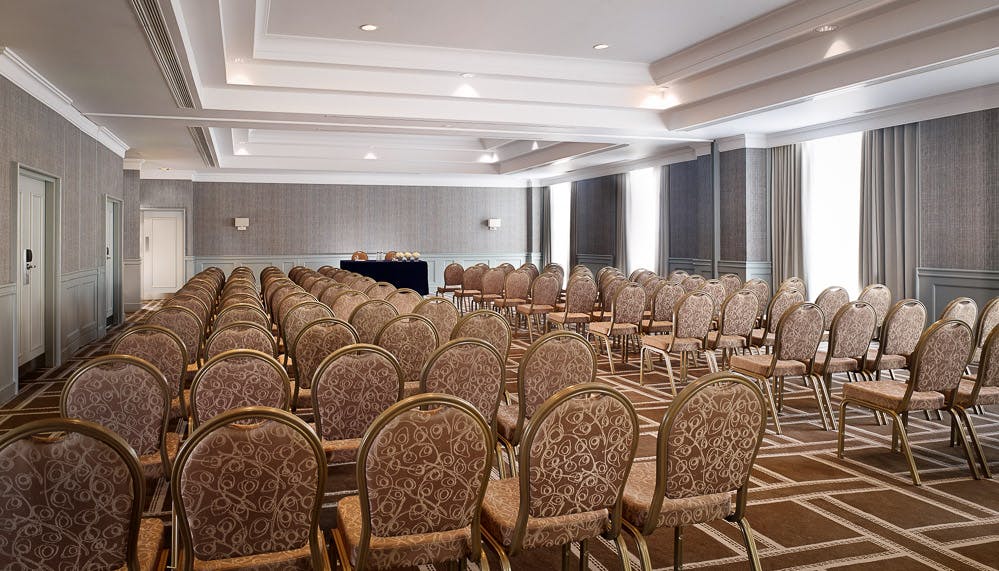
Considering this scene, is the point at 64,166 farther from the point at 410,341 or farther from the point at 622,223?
the point at 622,223

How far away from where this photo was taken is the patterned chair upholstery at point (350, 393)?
333 cm

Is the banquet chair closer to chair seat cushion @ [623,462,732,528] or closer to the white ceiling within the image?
the white ceiling

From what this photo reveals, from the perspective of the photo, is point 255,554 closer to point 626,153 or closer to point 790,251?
point 790,251

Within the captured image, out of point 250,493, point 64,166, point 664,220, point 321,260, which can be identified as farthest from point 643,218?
point 250,493

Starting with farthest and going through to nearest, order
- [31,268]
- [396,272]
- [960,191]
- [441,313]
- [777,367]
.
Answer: [396,272]
[960,191]
[31,268]
[441,313]
[777,367]

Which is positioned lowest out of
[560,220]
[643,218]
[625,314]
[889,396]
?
[889,396]

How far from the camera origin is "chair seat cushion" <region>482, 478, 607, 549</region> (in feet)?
8.27

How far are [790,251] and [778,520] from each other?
831cm

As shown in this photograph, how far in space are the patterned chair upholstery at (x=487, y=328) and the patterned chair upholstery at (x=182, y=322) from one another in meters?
1.87

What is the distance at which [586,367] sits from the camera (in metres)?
3.95

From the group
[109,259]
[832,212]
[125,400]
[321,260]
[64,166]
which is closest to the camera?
[125,400]

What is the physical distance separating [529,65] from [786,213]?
4.75 metres

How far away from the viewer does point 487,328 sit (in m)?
4.97

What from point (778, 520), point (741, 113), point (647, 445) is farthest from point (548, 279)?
point (778, 520)
